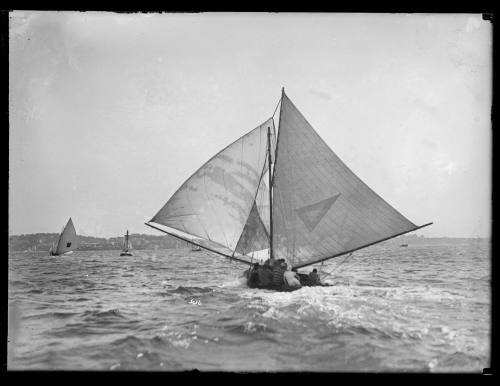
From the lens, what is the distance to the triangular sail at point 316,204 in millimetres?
17062

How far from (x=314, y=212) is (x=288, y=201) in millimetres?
1459

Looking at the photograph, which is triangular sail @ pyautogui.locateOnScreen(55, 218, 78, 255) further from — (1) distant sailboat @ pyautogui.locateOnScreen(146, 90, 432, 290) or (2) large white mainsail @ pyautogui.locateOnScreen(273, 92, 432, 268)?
(2) large white mainsail @ pyautogui.locateOnScreen(273, 92, 432, 268)

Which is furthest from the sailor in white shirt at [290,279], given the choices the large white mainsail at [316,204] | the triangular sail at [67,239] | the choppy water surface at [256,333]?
the triangular sail at [67,239]

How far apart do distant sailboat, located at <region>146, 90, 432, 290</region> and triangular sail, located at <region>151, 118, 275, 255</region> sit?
47 mm

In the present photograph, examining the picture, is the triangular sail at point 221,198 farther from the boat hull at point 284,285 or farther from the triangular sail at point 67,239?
the triangular sail at point 67,239

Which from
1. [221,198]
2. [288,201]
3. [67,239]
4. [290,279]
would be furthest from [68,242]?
[290,279]

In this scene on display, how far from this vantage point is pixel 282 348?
9508mm

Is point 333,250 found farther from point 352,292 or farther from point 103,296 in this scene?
point 103,296

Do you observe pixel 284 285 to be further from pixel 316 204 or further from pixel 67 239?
pixel 67 239

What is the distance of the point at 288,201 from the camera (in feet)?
61.4

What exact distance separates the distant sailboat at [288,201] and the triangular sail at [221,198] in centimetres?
5
